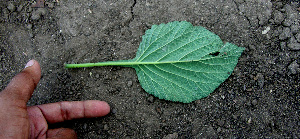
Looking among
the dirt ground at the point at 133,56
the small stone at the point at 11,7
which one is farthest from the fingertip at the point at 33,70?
the small stone at the point at 11,7

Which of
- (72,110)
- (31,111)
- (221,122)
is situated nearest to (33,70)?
(31,111)

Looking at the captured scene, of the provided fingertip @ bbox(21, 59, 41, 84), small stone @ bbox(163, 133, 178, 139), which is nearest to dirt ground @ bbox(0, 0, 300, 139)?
small stone @ bbox(163, 133, 178, 139)

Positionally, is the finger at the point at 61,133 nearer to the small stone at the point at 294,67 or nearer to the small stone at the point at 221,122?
the small stone at the point at 221,122

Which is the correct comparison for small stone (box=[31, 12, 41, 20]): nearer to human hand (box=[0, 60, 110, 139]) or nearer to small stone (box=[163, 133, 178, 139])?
human hand (box=[0, 60, 110, 139])

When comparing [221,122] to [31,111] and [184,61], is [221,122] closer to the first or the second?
[184,61]

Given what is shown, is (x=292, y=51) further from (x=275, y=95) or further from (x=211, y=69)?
(x=211, y=69)

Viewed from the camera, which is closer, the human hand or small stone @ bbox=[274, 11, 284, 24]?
the human hand

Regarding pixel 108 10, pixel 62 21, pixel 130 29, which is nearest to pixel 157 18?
pixel 130 29
